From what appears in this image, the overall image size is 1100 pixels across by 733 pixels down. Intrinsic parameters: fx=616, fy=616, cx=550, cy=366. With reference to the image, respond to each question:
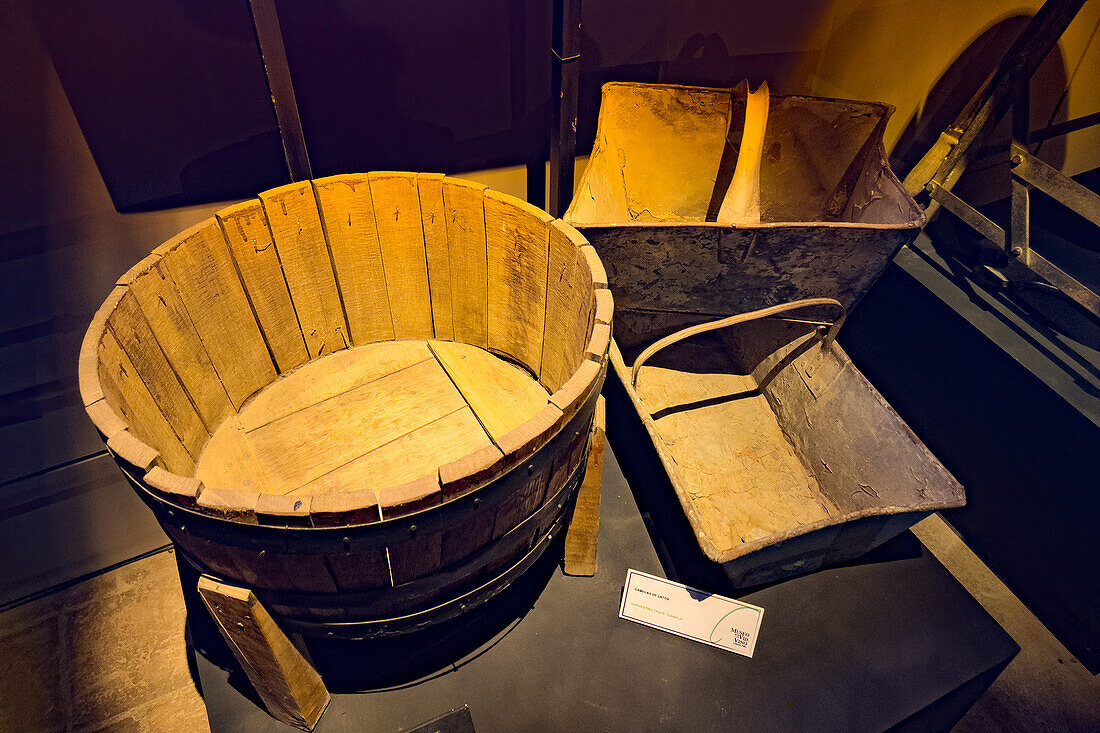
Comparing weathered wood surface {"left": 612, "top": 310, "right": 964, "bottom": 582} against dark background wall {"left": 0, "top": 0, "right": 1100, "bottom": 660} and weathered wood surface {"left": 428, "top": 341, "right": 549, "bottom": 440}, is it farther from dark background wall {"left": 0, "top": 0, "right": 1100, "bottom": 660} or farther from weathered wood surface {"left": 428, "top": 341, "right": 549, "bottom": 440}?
dark background wall {"left": 0, "top": 0, "right": 1100, "bottom": 660}

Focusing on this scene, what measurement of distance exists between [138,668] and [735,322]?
8.38 feet

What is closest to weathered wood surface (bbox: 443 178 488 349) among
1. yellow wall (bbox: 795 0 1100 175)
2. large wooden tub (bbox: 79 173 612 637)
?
large wooden tub (bbox: 79 173 612 637)

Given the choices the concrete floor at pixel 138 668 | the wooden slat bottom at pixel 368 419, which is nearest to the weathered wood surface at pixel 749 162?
the wooden slat bottom at pixel 368 419

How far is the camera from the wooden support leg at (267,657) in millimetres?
1326

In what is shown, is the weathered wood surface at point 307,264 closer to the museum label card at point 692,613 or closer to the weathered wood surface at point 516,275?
the weathered wood surface at point 516,275

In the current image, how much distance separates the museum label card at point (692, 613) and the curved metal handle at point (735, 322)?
2.30 feet

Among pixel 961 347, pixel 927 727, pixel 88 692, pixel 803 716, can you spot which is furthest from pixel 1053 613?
pixel 88 692

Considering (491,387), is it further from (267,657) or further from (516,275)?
(267,657)

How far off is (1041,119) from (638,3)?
2744 millimetres

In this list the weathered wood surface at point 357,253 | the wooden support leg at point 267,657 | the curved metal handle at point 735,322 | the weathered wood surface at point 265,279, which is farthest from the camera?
the curved metal handle at point 735,322

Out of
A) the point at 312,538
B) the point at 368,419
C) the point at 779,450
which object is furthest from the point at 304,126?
the point at 779,450

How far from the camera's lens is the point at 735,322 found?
2.34 meters

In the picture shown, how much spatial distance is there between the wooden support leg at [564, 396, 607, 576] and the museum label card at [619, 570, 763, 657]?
0.16 meters

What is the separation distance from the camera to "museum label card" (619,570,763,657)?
6.53 feet
